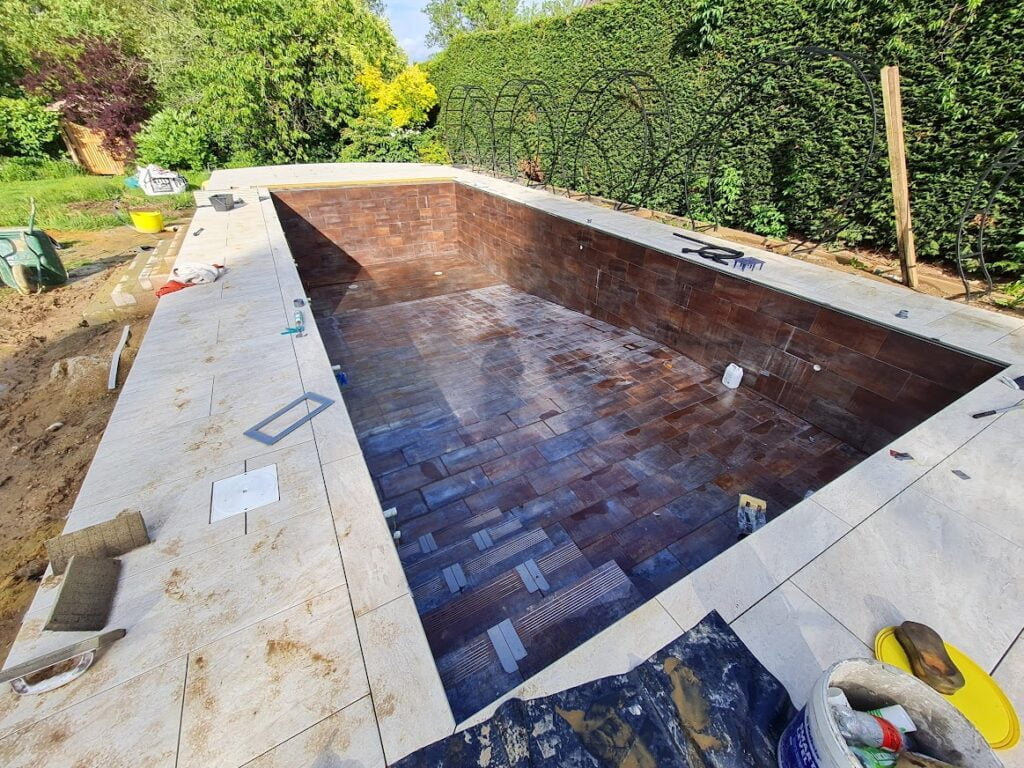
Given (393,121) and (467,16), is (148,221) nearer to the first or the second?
(393,121)

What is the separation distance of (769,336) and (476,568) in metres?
3.52

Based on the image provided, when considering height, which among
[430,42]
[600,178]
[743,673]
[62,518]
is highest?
[430,42]

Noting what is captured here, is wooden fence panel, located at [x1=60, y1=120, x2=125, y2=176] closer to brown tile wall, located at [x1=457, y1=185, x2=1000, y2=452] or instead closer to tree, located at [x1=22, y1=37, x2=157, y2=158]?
tree, located at [x1=22, y1=37, x2=157, y2=158]

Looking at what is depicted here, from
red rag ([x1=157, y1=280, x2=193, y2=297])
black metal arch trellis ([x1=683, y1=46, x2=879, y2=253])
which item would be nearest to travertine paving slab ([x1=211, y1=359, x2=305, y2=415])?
red rag ([x1=157, y1=280, x2=193, y2=297])

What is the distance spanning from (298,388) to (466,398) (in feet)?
6.02

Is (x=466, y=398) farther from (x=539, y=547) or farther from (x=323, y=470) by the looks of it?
(x=323, y=470)

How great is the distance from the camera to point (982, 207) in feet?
11.8

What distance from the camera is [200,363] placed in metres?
2.90

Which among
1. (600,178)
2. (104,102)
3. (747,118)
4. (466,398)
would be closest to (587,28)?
(600,178)

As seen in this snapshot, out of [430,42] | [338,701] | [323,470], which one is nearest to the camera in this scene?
[338,701]

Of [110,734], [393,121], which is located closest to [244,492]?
[110,734]

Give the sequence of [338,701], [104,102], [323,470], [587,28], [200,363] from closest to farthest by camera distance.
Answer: [338,701], [323,470], [200,363], [587,28], [104,102]

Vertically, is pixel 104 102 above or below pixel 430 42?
below

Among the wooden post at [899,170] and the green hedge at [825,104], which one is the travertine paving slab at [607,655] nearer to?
the wooden post at [899,170]
